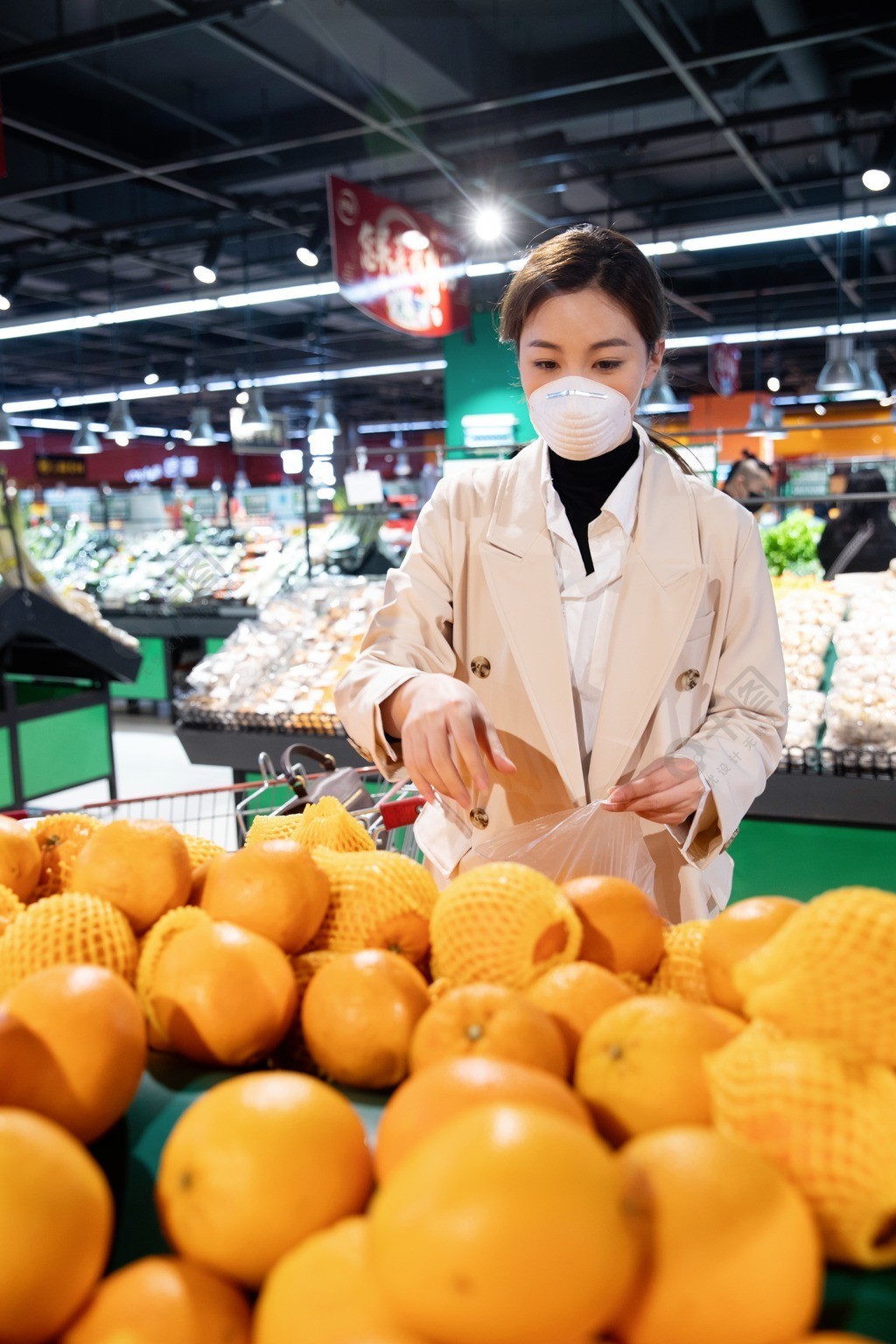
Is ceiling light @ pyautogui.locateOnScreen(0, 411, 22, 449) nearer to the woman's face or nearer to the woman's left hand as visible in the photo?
the woman's face

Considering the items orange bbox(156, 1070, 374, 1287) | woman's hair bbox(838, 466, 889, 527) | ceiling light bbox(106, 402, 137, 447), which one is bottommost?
orange bbox(156, 1070, 374, 1287)

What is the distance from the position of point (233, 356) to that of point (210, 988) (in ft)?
73.6

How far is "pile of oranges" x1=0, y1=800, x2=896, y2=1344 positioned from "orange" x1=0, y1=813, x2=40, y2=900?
0.77 feet

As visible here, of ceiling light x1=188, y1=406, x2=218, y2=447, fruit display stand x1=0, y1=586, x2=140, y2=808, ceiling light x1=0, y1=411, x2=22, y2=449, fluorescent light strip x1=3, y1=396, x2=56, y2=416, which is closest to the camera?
fruit display stand x1=0, y1=586, x2=140, y2=808

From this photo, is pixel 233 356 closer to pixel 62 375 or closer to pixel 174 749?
pixel 62 375

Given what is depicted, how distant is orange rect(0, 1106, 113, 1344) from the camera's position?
63cm

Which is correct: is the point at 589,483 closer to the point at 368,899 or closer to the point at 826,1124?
the point at 368,899

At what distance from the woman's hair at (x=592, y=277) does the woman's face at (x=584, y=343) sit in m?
0.02

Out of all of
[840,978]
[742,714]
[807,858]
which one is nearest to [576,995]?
[840,978]

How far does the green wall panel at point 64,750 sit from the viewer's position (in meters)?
5.38

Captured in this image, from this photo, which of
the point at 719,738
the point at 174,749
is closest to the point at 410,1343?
the point at 719,738

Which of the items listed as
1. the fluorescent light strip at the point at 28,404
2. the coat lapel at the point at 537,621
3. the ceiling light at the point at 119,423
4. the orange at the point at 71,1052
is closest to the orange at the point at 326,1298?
the orange at the point at 71,1052

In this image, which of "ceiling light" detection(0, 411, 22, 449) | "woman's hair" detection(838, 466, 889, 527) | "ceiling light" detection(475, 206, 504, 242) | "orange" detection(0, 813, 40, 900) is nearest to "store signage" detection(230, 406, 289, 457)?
"ceiling light" detection(0, 411, 22, 449)

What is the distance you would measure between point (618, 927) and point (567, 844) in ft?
2.18
